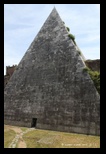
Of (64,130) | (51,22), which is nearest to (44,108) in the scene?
(64,130)

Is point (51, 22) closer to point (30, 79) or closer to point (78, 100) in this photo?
point (30, 79)

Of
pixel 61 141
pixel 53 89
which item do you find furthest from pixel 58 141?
pixel 53 89

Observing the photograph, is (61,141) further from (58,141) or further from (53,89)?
(53,89)

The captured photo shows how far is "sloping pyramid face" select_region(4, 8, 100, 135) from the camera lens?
10844 mm

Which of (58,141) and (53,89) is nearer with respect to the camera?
(58,141)

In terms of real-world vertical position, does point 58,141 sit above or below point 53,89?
below

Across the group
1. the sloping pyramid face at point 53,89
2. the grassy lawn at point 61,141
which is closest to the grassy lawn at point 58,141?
the grassy lawn at point 61,141

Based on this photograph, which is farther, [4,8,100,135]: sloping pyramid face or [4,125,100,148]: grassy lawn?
[4,8,100,135]: sloping pyramid face

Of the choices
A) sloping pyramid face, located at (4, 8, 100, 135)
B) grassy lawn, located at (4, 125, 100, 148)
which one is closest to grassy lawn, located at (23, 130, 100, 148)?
grassy lawn, located at (4, 125, 100, 148)

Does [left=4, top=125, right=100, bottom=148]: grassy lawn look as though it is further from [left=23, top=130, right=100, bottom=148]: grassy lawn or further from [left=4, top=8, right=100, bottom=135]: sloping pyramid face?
[left=4, top=8, right=100, bottom=135]: sloping pyramid face

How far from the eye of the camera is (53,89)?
12.3m

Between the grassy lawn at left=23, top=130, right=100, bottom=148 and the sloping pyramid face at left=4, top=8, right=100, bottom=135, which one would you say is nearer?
the grassy lawn at left=23, top=130, right=100, bottom=148

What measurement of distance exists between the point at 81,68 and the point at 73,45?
176 cm

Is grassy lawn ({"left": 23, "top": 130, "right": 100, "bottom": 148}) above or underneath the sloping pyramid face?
underneath
